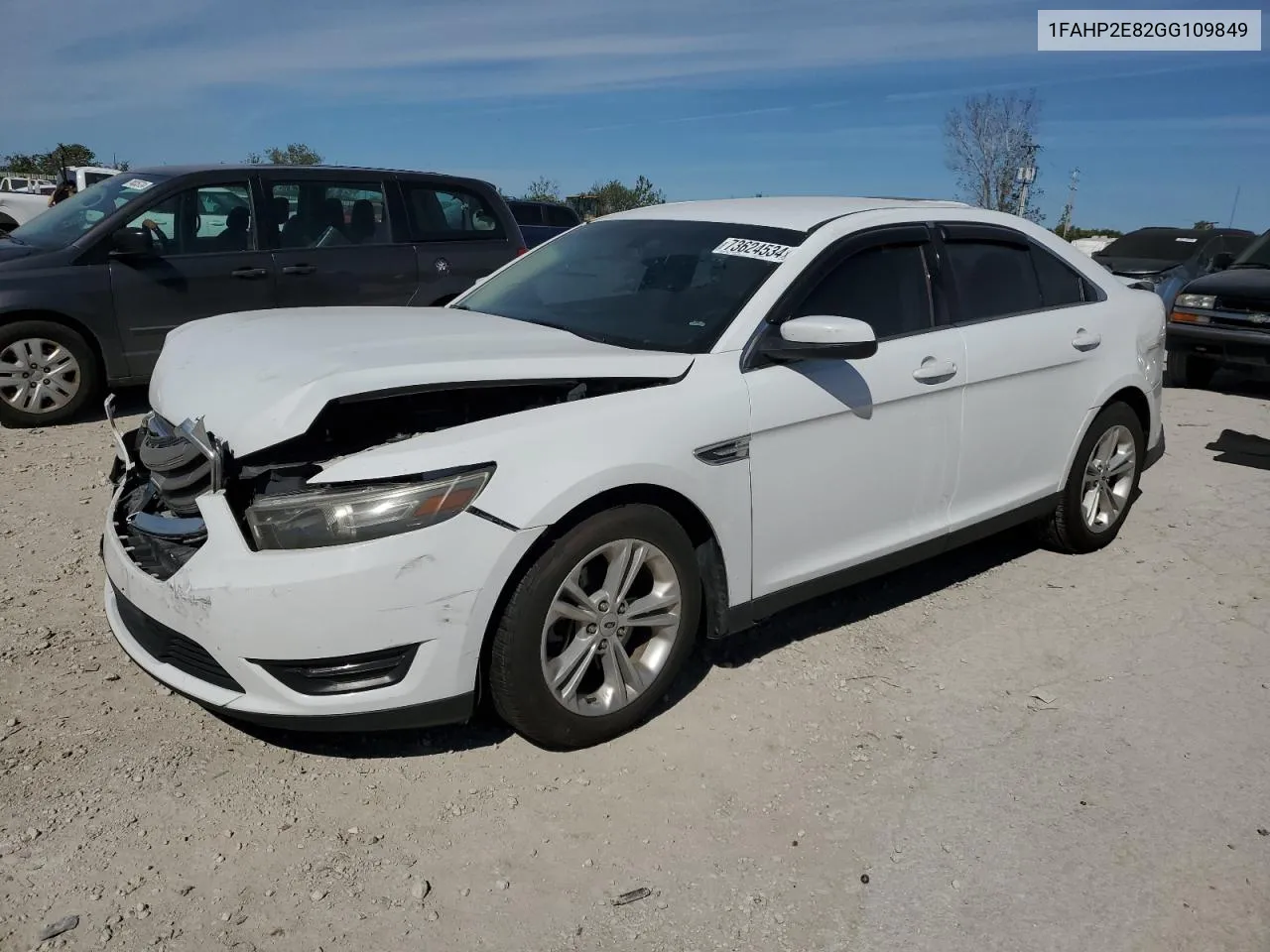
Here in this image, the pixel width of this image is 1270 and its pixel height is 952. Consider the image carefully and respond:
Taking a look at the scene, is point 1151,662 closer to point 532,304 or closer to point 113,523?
point 532,304

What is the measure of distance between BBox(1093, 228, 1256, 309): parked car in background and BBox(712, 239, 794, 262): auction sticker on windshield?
9.74m

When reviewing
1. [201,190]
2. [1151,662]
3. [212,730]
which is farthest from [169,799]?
[201,190]

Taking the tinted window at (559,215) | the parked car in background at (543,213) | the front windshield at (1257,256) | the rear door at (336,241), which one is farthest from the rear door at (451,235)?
the tinted window at (559,215)

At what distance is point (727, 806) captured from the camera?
9.82 ft

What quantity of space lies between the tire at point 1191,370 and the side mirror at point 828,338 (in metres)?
7.97

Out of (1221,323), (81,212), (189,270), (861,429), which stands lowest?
(1221,323)

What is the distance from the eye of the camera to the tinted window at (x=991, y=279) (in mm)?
4250

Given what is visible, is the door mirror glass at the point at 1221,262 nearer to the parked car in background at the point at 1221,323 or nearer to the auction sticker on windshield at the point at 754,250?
the parked car in background at the point at 1221,323

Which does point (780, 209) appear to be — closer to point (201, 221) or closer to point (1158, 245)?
point (201, 221)

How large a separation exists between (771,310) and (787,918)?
1955 millimetres

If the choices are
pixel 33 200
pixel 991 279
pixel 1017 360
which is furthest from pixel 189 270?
pixel 33 200

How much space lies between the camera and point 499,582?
2.83 meters

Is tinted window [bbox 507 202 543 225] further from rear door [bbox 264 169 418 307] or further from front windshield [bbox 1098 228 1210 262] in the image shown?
rear door [bbox 264 169 418 307]

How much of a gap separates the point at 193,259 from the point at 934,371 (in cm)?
551
